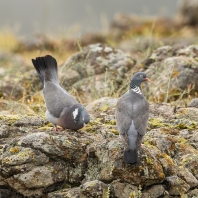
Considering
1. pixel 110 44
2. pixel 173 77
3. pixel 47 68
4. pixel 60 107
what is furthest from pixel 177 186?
pixel 110 44

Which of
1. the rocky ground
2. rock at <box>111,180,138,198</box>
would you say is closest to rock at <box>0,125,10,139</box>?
the rocky ground

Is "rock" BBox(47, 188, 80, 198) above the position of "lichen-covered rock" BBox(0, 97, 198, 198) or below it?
below

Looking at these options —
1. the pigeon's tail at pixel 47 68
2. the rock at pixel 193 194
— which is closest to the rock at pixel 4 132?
the pigeon's tail at pixel 47 68

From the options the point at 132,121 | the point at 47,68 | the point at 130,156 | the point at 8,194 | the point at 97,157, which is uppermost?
the point at 47,68

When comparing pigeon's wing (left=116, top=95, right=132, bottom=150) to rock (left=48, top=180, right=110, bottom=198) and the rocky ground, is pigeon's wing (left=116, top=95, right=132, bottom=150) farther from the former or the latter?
rock (left=48, top=180, right=110, bottom=198)

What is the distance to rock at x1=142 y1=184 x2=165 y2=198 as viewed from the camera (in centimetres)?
612

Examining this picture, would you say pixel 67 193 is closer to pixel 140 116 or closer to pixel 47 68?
pixel 140 116

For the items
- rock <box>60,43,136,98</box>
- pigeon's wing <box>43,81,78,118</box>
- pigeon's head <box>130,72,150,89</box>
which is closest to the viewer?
pigeon's wing <box>43,81,78,118</box>

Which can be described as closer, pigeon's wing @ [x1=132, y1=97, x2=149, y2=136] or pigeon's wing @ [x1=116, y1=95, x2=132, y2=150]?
pigeon's wing @ [x1=116, y1=95, x2=132, y2=150]

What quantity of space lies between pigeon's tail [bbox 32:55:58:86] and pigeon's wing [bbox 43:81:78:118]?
0.33 meters

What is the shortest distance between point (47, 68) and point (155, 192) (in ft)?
8.54

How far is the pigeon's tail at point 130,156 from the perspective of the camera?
5939mm

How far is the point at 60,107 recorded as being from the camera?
271 inches

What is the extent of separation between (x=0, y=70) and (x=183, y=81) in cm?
423
